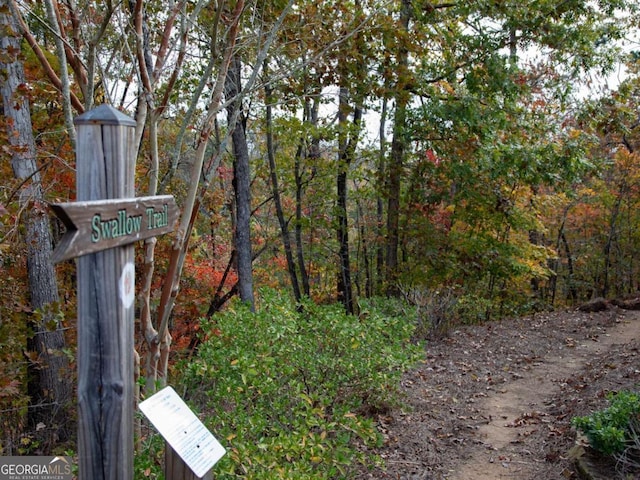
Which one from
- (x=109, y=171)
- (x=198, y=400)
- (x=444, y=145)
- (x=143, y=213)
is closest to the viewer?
(x=109, y=171)

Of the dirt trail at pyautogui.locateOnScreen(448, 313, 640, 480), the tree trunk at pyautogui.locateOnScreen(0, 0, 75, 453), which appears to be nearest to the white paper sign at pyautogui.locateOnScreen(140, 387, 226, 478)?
the dirt trail at pyautogui.locateOnScreen(448, 313, 640, 480)

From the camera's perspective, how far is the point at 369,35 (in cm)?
848

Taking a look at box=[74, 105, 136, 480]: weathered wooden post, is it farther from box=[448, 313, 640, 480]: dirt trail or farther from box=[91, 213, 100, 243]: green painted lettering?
box=[448, 313, 640, 480]: dirt trail

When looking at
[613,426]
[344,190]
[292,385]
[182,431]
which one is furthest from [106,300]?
[344,190]

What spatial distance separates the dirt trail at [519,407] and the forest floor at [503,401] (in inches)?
0.4

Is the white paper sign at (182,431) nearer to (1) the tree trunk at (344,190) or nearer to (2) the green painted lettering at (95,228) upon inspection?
(2) the green painted lettering at (95,228)

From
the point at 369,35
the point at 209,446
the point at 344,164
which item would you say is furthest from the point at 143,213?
the point at 344,164

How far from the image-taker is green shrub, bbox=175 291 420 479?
3.33 metres

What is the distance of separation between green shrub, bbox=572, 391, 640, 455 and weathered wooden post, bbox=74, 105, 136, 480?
11.7 feet

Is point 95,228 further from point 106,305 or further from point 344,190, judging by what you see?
point 344,190

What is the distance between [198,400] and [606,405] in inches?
148

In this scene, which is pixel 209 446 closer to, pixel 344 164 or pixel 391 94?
pixel 391 94

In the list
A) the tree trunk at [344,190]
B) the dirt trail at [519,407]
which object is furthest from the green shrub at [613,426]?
the tree trunk at [344,190]

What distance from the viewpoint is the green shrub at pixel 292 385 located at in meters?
3.33
